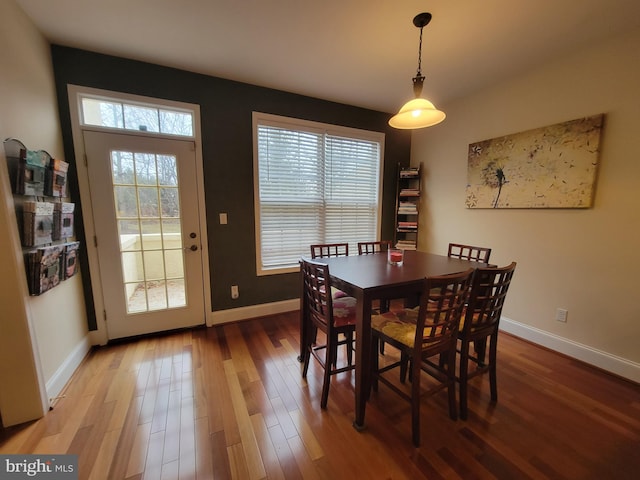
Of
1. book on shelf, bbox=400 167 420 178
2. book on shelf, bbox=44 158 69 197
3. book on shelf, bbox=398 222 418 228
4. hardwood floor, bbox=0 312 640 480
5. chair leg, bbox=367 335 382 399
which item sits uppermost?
book on shelf, bbox=400 167 420 178

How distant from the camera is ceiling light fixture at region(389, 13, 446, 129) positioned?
171cm

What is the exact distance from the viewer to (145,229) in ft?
7.89

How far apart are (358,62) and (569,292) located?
2791 mm

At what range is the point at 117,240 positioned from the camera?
7.63 feet

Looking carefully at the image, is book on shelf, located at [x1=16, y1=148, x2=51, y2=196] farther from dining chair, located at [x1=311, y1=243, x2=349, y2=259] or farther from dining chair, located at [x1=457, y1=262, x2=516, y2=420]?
dining chair, located at [x1=457, y1=262, x2=516, y2=420]

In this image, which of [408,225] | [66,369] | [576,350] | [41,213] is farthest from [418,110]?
[66,369]

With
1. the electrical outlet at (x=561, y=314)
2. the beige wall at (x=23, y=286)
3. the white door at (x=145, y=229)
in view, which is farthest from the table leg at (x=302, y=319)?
the electrical outlet at (x=561, y=314)

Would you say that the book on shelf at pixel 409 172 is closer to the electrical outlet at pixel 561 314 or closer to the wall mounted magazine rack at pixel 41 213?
the electrical outlet at pixel 561 314

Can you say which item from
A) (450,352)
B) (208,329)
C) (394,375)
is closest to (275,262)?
(208,329)

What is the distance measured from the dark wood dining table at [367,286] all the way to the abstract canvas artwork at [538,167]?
105 cm

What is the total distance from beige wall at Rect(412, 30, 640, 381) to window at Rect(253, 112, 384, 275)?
1.25m

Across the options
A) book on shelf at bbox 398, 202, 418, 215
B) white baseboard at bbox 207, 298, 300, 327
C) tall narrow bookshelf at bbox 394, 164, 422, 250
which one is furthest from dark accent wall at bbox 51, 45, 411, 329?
book on shelf at bbox 398, 202, 418, 215

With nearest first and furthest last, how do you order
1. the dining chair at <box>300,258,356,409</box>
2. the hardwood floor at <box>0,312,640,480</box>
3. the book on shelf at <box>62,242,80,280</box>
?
1. the hardwood floor at <box>0,312,640,480</box>
2. the dining chair at <box>300,258,356,409</box>
3. the book on shelf at <box>62,242,80,280</box>

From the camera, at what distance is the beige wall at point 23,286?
142cm
